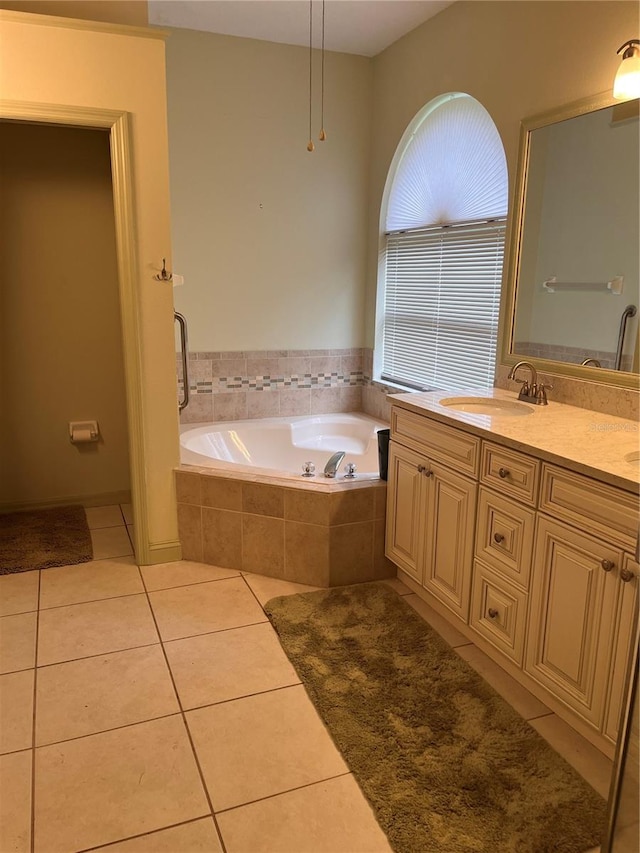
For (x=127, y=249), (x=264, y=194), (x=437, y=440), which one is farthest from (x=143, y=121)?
(x=437, y=440)

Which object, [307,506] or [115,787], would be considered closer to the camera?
[115,787]

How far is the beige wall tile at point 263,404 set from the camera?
3979 mm

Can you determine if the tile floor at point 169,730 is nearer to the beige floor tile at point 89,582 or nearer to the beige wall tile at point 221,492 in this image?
the beige floor tile at point 89,582

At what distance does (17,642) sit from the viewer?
7.82 ft

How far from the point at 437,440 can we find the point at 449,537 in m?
0.36

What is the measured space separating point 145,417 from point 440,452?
1.36 meters

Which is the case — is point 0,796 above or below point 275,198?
below

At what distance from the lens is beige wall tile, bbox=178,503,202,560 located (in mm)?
3002

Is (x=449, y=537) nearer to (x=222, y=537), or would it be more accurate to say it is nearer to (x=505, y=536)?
(x=505, y=536)

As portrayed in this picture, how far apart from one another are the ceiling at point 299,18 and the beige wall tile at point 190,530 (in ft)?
8.13

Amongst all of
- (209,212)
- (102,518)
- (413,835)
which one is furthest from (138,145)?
(413,835)

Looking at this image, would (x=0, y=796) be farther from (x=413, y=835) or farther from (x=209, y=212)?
(x=209, y=212)

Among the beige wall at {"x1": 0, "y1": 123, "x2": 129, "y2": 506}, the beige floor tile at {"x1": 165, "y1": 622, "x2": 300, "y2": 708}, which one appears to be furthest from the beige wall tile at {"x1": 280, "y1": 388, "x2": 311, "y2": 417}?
the beige floor tile at {"x1": 165, "y1": 622, "x2": 300, "y2": 708}

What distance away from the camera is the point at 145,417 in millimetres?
2914
